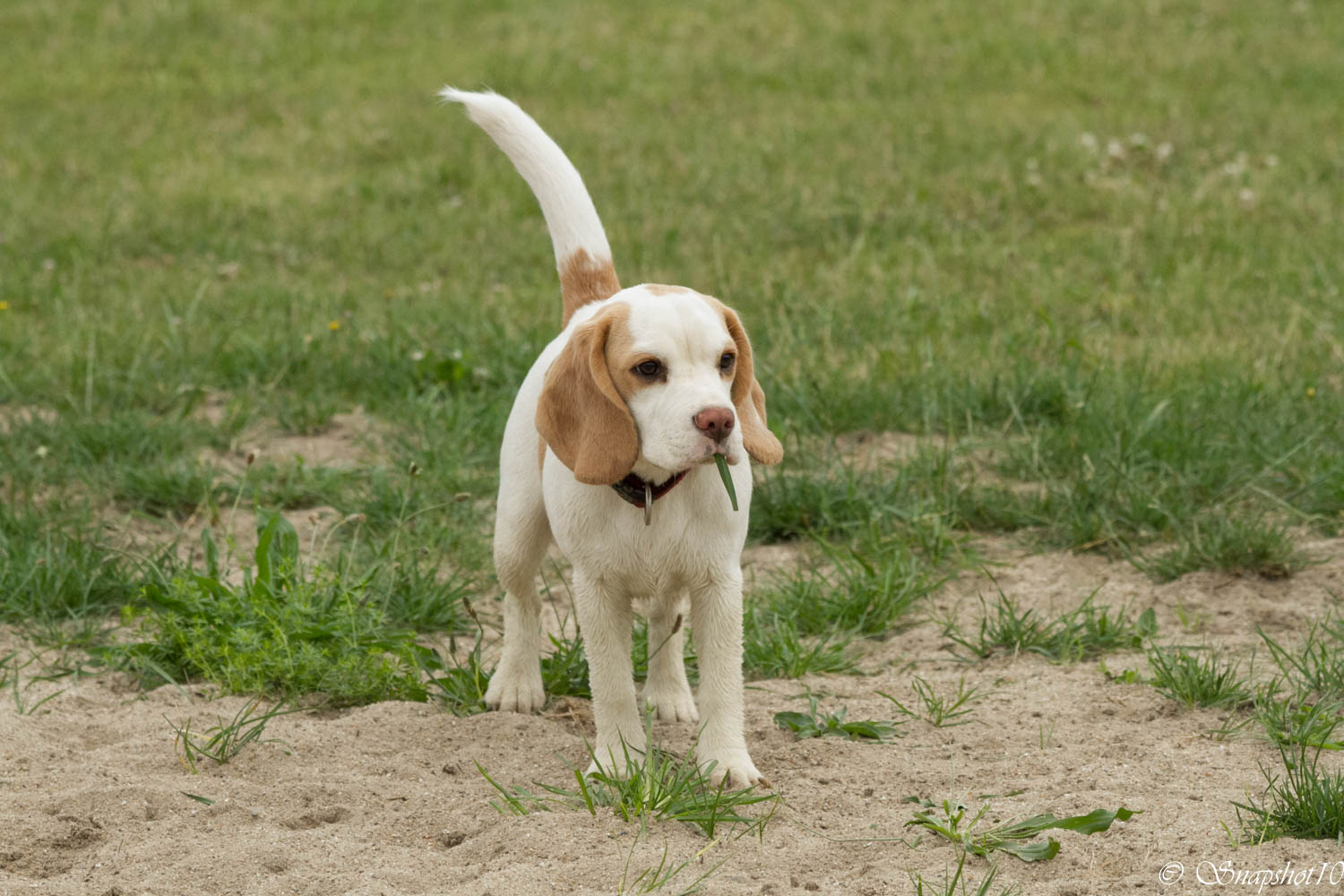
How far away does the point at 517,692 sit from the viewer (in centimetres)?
379

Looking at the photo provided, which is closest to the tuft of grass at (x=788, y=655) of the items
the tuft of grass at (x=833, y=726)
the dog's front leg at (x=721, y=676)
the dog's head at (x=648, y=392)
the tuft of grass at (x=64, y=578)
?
the tuft of grass at (x=833, y=726)

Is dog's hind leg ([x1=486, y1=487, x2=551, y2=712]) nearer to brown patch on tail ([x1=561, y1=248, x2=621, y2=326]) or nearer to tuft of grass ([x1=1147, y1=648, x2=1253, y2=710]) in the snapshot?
brown patch on tail ([x1=561, y1=248, x2=621, y2=326])

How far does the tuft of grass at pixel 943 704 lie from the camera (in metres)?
3.62

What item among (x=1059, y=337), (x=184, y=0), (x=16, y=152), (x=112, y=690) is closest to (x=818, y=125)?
(x=1059, y=337)

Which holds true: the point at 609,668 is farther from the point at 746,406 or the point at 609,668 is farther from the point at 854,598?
the point at 854,598

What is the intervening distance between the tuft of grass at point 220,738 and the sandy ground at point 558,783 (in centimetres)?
3

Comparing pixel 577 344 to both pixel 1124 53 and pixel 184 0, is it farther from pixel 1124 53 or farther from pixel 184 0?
pixel 184 0

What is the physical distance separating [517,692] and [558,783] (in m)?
0.49

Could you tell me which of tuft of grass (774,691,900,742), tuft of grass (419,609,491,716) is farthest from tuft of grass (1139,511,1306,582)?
tuft of grass (419,609,491,716)

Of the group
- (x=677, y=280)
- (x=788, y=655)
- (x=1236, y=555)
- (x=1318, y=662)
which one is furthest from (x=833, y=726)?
(x=677, y=280)

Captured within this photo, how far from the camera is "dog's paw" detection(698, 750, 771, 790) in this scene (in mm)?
3195

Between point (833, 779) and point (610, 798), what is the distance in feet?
1.73

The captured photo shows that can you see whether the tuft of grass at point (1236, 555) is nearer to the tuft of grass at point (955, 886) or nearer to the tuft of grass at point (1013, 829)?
the tuft of grass at point (1013, 829)

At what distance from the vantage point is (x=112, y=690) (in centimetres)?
390
